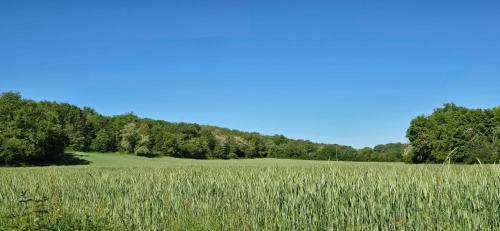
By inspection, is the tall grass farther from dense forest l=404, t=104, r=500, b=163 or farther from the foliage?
dense forest l=404, t=104, r=500, b=163

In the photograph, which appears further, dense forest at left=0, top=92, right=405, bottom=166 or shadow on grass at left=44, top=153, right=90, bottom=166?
shadow on grass at left=44, top=153, right=90, bottom=166

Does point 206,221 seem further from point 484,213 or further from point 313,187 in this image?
point 484,213

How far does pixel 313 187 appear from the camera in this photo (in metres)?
8.67

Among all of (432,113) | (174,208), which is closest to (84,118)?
(432,113)

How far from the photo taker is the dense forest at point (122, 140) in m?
58.0

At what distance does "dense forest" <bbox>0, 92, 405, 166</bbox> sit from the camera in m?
58.0

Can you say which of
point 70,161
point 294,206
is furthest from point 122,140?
point 294,206

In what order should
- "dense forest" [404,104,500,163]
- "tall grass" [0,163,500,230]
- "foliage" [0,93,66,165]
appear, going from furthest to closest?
"dense forest" [404,104,500,163] → "foliage" [0,93,66,165] → "tall grass" [0,163,500,230]

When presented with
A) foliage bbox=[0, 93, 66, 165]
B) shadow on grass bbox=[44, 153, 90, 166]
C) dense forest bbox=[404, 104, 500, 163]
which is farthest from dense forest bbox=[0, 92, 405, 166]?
dense forest bbox=[404, 104, 500, 163]

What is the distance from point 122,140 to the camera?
3228 inches

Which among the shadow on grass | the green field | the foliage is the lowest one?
the green field

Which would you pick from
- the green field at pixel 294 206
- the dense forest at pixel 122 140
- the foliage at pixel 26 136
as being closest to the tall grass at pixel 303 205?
the green field at pixel 294 206

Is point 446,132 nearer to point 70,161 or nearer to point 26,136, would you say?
point 70,161

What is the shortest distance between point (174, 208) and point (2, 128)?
55.9m
